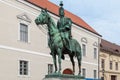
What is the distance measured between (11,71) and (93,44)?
58.5ft

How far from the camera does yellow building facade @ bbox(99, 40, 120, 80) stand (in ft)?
159

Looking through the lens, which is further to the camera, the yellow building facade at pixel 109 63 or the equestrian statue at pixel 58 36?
the yellow building facade at pixel 109 63

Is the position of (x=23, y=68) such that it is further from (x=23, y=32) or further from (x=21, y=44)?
(x=23, y=32)

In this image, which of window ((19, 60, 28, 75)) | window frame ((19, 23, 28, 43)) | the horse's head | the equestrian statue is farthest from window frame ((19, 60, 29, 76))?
the horse's head

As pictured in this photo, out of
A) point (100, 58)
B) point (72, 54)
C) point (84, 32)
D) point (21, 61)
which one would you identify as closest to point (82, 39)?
point (84, 32)

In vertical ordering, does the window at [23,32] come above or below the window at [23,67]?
above

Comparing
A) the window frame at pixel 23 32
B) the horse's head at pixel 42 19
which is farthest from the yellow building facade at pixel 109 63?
the horse's head at pixel 42 19

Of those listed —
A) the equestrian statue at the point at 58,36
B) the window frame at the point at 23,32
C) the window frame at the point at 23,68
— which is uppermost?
the window frame at the point at 23,32

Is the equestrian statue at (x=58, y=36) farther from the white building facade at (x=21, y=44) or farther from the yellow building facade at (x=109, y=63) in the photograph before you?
the yellow building facade at (x=109, y=63)

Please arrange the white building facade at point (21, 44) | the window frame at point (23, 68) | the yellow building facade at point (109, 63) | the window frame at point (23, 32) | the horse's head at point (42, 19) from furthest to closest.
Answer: the yellow building facade at point (109, 63), the window frame at point (23, 32), the window frame at point (23, 68), the white building facade at point (21, 44), the horse's head at point (42, 19)

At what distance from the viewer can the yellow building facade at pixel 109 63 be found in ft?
159

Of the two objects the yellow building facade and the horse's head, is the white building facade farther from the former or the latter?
the yellow building facade

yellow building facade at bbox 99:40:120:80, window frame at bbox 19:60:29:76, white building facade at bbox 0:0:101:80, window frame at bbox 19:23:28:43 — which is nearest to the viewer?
white building facade at bbox 0:0:101:80

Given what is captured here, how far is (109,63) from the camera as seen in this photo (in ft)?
170
